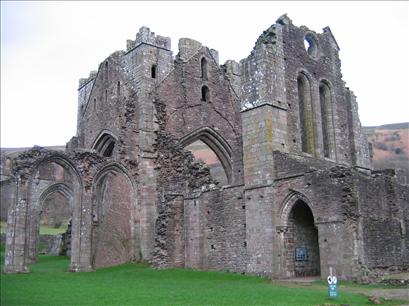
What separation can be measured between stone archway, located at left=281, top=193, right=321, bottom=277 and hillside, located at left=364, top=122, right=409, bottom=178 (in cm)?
4554

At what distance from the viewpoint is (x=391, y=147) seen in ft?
247

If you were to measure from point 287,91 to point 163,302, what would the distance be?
10.4 metres

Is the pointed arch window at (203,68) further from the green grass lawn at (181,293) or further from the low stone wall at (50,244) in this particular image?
the low stone wall at (50,244)

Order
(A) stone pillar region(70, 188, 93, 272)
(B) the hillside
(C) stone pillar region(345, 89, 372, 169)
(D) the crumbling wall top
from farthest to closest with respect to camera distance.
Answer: (B) the hillside → (D) the crumbling wall top → (C) stone pillar region(345, 89, 372, 169) → (A) stone pillar region(70, 188, 93, 272)

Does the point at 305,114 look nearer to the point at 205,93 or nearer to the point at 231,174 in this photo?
the point at 205,93

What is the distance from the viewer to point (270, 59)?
664 inches

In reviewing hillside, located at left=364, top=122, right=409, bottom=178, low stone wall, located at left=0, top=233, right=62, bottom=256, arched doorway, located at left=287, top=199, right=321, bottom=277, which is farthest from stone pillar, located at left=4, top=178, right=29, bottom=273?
hillside, located at left=364, top=122, right=409, bottom=178

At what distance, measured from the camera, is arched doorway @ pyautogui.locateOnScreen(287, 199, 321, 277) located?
50.2 feet

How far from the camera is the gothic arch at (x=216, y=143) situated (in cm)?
2417

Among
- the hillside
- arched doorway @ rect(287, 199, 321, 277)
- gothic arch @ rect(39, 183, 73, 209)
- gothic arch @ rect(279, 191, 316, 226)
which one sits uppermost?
the hillside

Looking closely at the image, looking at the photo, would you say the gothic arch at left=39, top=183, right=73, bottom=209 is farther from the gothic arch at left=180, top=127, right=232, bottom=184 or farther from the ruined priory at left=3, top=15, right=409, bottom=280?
the gothic arch at left=180, top=127, right=232, bottom=184

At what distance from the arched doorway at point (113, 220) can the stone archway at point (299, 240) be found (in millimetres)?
7167

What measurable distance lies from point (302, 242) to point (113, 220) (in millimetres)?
8093

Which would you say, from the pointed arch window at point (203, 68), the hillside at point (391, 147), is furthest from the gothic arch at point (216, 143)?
the hillside at point (391, 147)
